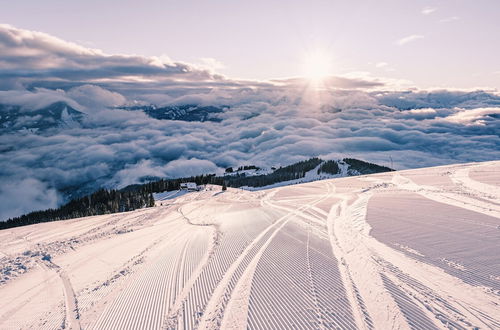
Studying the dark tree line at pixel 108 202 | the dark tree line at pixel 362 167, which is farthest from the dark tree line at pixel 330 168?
the dark tree line at pixel 108 202

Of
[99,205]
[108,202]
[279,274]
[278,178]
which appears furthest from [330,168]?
[279,274]

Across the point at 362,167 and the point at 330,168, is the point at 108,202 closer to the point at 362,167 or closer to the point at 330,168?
the point at 330,168

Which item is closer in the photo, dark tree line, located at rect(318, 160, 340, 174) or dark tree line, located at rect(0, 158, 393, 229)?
dark tree line, located at rect(0, 158, 393, 229)

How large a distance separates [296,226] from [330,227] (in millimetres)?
1744

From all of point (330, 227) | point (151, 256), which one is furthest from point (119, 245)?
point (330, 227)

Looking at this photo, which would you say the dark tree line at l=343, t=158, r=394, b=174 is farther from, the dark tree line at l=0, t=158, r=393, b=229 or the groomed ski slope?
the groomed ski slope

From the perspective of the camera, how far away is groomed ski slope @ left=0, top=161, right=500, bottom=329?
5961 mm

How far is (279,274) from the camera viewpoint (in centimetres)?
817

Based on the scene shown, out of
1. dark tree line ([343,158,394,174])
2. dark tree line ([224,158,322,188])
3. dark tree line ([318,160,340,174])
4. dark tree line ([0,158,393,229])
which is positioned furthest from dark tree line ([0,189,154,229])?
dark tree line ([343,158,394,174])

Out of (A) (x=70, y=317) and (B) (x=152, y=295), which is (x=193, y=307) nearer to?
(B) (x=152, y=295)

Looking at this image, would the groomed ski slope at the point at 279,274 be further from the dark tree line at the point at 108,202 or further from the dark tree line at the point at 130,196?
the dark tree line at the point at 108,202

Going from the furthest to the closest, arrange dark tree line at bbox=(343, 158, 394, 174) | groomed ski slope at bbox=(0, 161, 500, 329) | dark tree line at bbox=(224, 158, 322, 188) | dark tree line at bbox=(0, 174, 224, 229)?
dark tree line at bbox=(343, 158, 394, 174) → dark tree line at bbox=(224, 158, 322, 188) → dark tree line at bbox=(0, 174, 224, 229) → groomed ski slope at bbox=(0, 161, 500, 329)

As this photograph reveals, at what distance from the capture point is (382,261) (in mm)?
8570

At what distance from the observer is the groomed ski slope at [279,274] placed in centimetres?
596
